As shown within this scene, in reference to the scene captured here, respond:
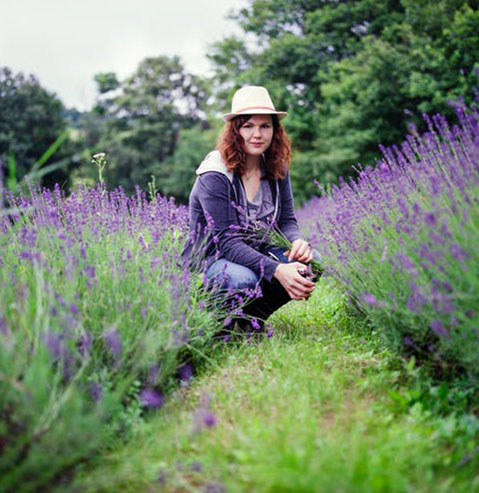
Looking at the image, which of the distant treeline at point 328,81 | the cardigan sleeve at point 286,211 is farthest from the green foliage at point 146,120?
the cardigan sleeve at point 286,211

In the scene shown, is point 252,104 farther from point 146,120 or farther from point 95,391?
point 146,120

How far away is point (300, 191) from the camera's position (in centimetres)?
1432

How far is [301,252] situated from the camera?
3039 millimetres

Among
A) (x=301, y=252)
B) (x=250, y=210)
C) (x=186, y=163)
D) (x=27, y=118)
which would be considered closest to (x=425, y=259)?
(x=301, y=252)

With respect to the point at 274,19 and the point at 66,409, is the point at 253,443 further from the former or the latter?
the point at 274,19

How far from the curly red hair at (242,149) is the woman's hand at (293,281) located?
29.2 inches

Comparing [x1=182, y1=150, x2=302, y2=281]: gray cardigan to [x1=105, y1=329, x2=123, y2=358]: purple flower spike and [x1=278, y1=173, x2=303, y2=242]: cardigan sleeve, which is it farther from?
[x1=105, y1=329, x2=123, y2=358]: purple flower spike

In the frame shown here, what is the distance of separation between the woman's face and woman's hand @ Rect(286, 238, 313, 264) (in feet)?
2.14

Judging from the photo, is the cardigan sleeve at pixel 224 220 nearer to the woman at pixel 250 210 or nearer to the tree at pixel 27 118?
the woman at pixel 250 210

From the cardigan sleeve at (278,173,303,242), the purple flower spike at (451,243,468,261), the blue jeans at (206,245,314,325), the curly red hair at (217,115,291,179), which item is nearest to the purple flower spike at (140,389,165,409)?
the blue jeans at (206,245,314,325)

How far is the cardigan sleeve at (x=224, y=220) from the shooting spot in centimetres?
300

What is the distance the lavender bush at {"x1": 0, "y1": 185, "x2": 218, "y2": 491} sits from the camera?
1.48 m

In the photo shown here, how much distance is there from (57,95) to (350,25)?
16.3m

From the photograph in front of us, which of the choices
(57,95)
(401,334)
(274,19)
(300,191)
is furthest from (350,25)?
(57,95)
